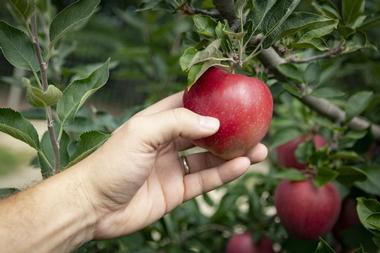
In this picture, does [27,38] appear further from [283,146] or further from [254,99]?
[283,146]

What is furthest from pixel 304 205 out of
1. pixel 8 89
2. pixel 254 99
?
pixel 8 89

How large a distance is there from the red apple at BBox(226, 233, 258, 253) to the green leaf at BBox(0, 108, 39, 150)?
30.5 inches

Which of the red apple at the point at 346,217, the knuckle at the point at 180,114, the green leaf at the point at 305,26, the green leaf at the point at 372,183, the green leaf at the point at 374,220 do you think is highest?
the green leaf at the point at 305,26

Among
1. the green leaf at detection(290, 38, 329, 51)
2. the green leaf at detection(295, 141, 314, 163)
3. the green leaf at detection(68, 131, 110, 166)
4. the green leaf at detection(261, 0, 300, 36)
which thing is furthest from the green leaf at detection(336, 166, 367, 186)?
the green leaf at detection(68, 131, 110, 166)

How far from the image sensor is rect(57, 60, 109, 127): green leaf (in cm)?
96

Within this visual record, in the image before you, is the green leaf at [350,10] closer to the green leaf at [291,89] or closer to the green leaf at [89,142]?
the green leaf at [291,89]

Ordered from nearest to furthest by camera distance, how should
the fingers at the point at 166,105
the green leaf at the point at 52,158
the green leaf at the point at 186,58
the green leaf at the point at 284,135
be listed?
the green leaf at the point at 186,58
the green leaf at the point at 52,158
the fingers at the point at 166,105
the green leaf at the point at 284,135

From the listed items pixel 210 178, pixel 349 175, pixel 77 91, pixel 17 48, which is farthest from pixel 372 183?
pixel 17 48

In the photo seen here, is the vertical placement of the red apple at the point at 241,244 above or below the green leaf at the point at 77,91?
below

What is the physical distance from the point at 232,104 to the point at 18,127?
1.24ft

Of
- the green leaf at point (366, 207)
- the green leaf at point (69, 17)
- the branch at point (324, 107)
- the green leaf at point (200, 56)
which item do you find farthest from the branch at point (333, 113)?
the green leaf at point (69, 17)

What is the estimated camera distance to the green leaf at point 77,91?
3.15ft

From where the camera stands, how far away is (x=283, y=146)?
5.17 ft

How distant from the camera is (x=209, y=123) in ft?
2.94
